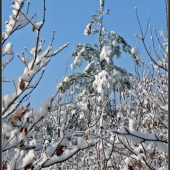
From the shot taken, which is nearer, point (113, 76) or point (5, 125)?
point (5, 125)

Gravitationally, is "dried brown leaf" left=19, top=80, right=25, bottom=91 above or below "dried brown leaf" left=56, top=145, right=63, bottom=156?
above

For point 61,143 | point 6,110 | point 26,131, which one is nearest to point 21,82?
point 6,110

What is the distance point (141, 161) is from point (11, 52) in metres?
1.47

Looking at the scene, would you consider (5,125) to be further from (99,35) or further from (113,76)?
(99,35)

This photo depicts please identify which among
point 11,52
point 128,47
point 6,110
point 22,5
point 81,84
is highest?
point 128,47

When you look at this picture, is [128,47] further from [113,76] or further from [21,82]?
[21,82]

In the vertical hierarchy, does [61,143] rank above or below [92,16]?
below

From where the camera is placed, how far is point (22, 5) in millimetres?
1668

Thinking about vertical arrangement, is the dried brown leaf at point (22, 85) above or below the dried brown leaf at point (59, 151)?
above

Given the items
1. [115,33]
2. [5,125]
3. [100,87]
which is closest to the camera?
[5,125]

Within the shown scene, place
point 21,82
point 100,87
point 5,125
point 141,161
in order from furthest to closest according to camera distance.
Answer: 1. point 100,87
2. point 141,161
3. point 5,125
4. point 21,82

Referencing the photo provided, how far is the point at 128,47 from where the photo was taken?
12.1 metres

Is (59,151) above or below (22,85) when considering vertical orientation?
below

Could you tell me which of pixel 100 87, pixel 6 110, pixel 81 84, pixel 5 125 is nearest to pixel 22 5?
pixel 6 110
